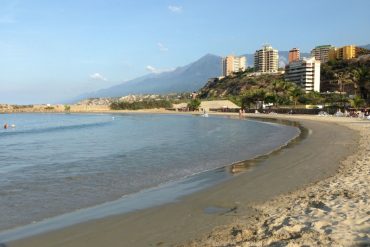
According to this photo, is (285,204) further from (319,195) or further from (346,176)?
(346,176)

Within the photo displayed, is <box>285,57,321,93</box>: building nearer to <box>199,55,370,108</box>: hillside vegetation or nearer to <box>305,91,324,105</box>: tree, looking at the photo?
<box>199,55,370,108</box>: hillside vegetation

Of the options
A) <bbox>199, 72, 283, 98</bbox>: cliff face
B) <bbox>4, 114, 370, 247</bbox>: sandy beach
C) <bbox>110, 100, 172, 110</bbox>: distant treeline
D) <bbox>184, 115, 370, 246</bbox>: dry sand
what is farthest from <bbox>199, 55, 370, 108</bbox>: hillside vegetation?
<bbox>184, 115, 370, 246</bbox>: dry sand

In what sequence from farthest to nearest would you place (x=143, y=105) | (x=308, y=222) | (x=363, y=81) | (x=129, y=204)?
(x=143, y=105) < (x=363, y=81) < (x=129, y=204) < (x=308, y=222)

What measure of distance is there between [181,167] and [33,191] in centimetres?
606

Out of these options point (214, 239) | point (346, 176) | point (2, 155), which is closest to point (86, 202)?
point (214, 239)

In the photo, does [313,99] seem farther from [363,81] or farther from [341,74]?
[341,74]

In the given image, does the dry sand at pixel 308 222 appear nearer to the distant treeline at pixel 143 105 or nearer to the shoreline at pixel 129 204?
the shoreline at pixel 129 204

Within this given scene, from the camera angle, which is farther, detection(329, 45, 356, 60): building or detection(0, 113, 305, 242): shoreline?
detection(329, 45, 356, 60): building

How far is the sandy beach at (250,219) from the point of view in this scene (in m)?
6.35

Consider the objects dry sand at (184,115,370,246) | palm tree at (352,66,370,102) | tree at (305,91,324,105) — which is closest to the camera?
dry sand at (184,115,370,246)

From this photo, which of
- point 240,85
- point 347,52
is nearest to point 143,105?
point 240,85

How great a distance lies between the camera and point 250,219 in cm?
773

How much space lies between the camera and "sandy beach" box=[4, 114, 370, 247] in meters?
6.35

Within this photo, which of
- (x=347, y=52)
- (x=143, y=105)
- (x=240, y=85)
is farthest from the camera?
(x=347, y=52)
